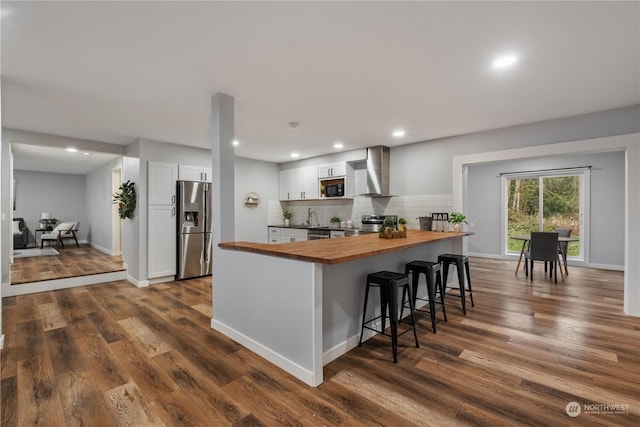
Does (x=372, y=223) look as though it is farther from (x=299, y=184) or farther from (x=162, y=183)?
→ (x=162, y=183)

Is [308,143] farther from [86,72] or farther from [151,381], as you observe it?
[151,381]

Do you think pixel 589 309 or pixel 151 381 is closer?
pixel 151 381

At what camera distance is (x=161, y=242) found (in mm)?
4980

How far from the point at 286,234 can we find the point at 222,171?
3.72 meters

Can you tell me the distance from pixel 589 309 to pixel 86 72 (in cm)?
581

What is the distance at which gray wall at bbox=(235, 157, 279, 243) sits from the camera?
21.0 ft

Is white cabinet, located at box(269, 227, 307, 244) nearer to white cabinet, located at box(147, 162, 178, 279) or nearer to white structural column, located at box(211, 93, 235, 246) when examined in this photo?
white cabinet, located at box(147, 162, 178, 279)

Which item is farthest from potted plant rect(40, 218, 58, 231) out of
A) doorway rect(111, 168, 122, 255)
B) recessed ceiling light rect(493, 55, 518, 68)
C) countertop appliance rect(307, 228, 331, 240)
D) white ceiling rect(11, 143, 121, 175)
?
recessed ceiling light rect(493, 55, 518, 68)

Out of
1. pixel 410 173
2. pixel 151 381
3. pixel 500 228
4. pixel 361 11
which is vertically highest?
pixel 361 11

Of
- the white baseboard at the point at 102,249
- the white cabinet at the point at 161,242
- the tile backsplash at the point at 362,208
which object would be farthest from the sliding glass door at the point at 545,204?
the white baseboard at the point at 102,249

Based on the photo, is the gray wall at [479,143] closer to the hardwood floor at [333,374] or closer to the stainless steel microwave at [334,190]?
the stainless steel microwave at [334,190]

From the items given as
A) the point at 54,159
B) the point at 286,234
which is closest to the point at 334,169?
the point at 286,234

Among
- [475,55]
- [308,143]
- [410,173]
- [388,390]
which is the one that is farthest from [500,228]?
[388,390]

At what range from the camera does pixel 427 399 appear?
6.29 ft
